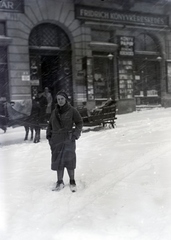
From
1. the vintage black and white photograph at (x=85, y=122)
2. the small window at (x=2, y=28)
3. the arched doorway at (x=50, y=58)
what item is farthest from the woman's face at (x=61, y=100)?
the arched doorway at (x=50, y=58)

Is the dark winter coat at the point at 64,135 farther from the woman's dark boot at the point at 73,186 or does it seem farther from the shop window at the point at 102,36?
the shop window at the point at 102,36

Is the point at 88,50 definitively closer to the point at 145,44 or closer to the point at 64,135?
the point at 145,44

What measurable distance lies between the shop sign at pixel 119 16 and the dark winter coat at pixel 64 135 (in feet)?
40.7

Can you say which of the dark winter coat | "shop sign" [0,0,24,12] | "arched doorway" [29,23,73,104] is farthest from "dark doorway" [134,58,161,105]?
the dark winter coat

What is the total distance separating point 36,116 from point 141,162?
4578mm

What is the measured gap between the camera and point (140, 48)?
1947 centimetres

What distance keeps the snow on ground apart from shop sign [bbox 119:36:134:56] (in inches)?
404

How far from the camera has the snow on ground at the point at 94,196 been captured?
3949 mm

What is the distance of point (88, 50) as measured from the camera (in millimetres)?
17234

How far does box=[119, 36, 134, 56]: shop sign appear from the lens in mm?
18250

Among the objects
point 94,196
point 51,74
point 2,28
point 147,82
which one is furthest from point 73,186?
point 147,82

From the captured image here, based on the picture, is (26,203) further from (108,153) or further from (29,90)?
(29,90)

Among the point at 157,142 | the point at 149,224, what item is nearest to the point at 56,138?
the point at 149,224

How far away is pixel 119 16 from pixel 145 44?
2525mm
